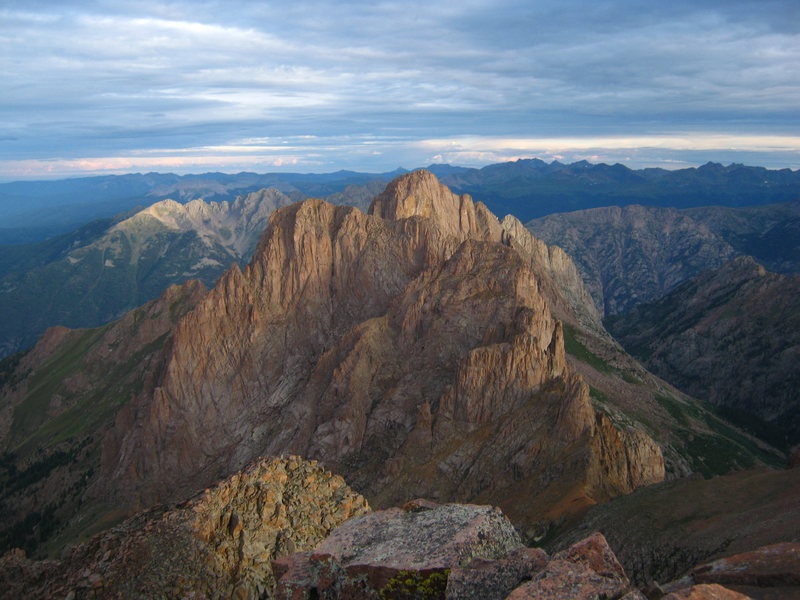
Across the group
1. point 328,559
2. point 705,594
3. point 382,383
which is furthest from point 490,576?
point 382,383

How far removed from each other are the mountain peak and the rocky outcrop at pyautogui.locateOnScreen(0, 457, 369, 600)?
265 feet

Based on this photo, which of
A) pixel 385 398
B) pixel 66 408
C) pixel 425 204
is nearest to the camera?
pixel 385 398

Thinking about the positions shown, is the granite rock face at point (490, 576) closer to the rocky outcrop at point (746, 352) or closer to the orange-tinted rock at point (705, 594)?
the orange-tinted rock at point (705, 594)

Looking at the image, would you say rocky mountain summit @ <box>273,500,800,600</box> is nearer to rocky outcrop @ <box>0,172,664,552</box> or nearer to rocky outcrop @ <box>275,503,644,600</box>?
rocky outcrop @ <box>275,503,644,600</box>

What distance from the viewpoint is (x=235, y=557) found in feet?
85.3

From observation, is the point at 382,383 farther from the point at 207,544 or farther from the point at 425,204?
the point at 207,544

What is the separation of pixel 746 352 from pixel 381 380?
5265 inches

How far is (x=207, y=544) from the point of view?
84.2 feet

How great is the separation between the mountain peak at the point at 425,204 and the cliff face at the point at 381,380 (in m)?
0.57

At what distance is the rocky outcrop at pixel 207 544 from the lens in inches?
922

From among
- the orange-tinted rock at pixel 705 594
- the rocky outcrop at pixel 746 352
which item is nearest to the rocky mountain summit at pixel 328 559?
the orange-tinted rock at pixel 705 594

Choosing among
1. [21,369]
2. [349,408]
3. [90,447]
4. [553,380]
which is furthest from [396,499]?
[21,369]

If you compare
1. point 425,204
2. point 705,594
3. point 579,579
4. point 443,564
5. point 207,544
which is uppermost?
point 425,204

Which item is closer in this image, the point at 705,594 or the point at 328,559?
the point at 705,594
